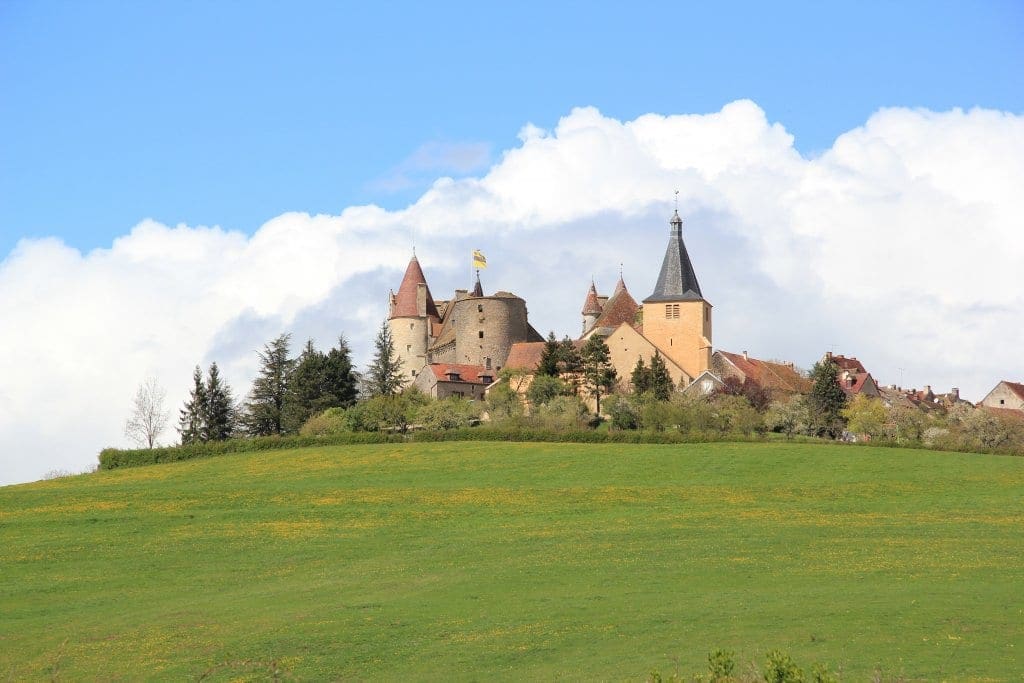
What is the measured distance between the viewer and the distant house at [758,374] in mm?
94000

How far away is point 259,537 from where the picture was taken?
43.6 metres

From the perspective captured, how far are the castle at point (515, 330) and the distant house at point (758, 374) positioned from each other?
1289 mm

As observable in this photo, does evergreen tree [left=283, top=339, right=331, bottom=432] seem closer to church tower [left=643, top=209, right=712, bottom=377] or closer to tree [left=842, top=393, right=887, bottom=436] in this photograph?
church tower [left=643, top=209, right=712, bottom=377]

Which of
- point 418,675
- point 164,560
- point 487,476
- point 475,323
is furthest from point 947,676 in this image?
point 475,323

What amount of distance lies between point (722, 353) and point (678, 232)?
9.91 m


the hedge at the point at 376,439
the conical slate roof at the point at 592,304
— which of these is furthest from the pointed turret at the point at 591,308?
the hedge at the point at 376,439

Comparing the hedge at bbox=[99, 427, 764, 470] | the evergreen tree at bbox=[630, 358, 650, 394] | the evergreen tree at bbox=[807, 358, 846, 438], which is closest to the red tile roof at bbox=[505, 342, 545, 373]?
the evergreen tree at bbox=[630, 358, 650, 394]

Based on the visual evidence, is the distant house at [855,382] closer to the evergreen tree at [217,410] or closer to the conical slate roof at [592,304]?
the conical slate roof at [592,304]

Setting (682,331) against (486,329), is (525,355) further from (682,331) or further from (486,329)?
(682,331)

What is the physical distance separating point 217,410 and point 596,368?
2829 cm

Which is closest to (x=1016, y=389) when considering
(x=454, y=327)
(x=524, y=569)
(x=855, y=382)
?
(x=855, y=382)

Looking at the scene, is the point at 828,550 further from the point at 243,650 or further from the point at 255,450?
the point at 255,450

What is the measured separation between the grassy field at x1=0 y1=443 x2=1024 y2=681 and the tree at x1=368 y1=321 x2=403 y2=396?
1675 inches

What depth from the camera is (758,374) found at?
319 ft
